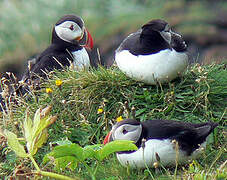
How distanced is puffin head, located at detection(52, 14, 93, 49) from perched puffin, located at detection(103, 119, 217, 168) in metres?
2.09

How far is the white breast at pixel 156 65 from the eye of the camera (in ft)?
16.6

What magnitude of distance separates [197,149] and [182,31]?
485 cm

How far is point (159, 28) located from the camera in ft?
16.5

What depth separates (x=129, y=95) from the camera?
5.26 meters

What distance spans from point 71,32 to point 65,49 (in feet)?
0.66

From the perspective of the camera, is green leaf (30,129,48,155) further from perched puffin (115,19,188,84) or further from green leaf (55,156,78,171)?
perched puffin (115,19,188,84)

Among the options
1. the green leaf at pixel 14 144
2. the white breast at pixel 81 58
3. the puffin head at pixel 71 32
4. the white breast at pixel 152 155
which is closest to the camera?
the green leaf at pixel 14 144

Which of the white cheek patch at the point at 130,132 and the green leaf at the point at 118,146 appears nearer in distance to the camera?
the green leaf at the point at 118,146

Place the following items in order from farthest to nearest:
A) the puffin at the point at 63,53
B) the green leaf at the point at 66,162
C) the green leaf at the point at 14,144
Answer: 1. the puffin at the point at 63,53
2. the green leaf at the point at 66,162
3. the green leaf at the point at 14,144

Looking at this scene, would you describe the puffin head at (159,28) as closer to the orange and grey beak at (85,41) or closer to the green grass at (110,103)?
the green grass at (110,103)

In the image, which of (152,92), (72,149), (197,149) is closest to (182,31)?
(152,92)

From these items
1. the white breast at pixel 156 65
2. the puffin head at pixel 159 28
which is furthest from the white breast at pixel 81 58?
the puffin head at pixel 159 28

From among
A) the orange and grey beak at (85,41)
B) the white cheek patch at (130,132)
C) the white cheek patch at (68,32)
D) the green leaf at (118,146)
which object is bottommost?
the orange and grey beak at (85,41)

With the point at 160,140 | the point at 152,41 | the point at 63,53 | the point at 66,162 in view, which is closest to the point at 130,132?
the point at 160,140
